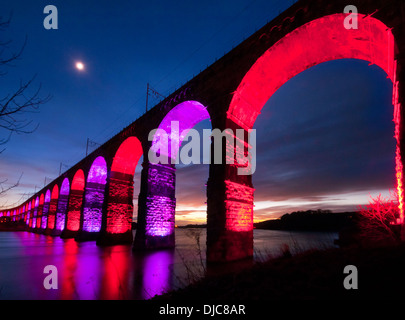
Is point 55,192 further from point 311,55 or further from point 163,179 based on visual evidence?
point 311,55

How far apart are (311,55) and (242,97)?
264 cm

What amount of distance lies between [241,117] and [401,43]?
511 centimetres

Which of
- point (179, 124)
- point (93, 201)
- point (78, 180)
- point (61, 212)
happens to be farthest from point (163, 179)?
point (61, 212)

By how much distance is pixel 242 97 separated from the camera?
8.68m

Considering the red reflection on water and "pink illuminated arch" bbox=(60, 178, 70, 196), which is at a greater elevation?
"pink illuminated arch" bbox=(60, 178, 70, 196)

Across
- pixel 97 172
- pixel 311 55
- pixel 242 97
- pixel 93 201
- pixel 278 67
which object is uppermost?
pixel 311 55

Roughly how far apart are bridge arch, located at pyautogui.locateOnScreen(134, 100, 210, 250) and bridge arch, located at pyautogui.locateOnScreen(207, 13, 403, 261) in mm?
2476

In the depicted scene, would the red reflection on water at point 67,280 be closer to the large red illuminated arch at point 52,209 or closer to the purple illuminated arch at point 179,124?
the purple illuminated arch at point 179,124

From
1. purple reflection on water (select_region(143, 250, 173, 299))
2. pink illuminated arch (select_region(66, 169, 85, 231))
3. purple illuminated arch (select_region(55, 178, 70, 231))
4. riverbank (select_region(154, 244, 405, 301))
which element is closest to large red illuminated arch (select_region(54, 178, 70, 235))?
purple illuminated arch (select_region(55, 178, 70, 231))

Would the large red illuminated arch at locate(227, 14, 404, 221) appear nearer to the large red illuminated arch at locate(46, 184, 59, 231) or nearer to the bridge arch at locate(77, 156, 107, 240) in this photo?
the bridge arch at locate(77, 156, 107, 240)

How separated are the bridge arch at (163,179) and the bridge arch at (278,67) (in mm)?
2476

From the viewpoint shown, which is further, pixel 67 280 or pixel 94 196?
pixel 94 196

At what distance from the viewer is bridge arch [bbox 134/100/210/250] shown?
1108 cm
